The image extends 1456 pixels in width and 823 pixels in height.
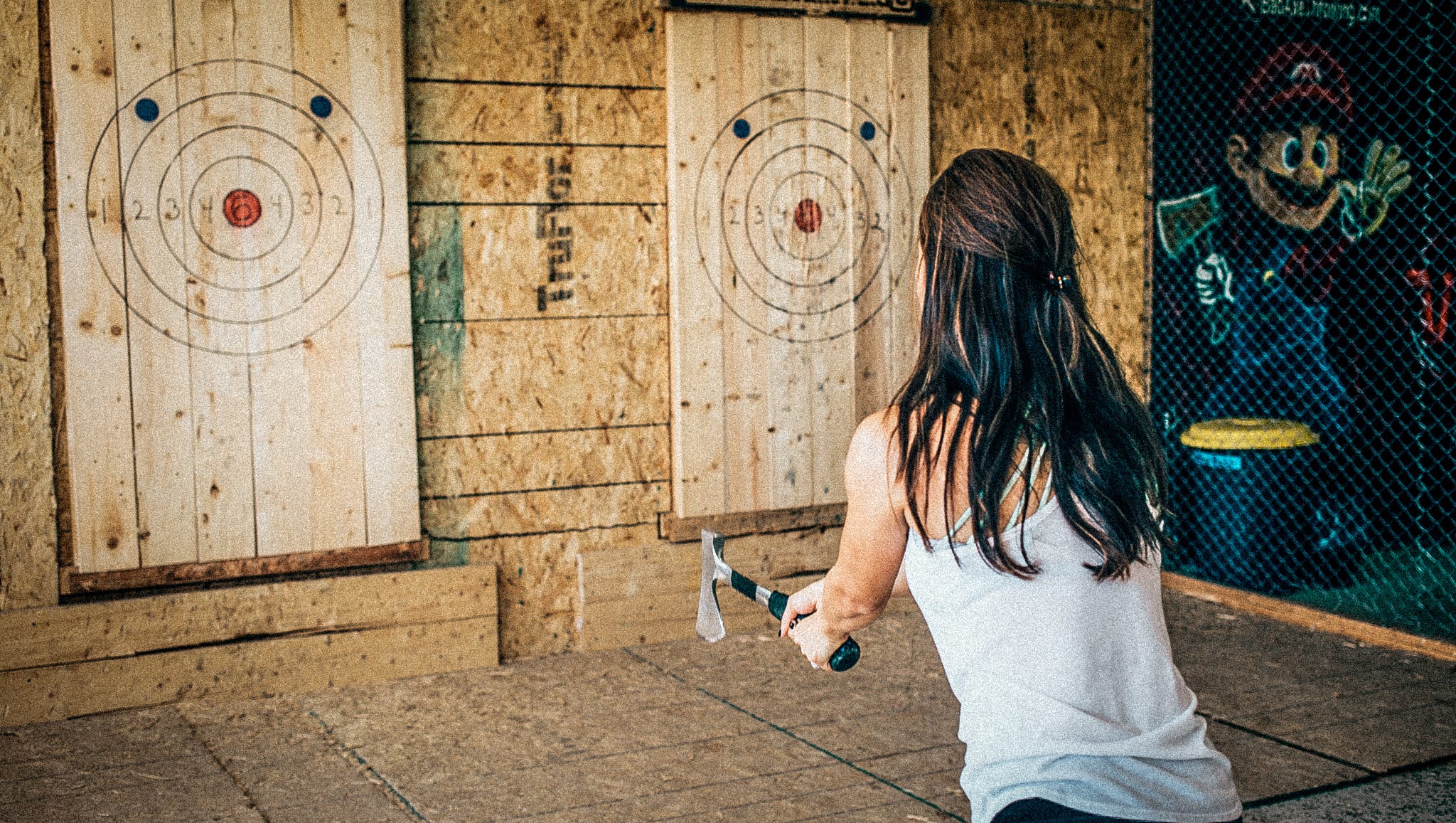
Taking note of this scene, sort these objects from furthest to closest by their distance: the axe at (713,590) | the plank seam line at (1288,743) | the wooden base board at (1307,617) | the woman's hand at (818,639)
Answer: the wooden base board at (1307,617)
the plank seam line at (1288,743)
the axe at (713,590)
the woman's hand at (818,639)

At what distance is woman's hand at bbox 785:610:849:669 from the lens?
1.92 metres

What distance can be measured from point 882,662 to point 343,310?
2.49 meters

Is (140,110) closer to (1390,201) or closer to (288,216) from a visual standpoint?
(288,216)

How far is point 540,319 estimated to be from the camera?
17.3 ft

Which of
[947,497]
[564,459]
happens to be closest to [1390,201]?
[564,459]

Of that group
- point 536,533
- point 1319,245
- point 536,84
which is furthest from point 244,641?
point 1319,245

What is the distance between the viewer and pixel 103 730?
4414 millimetres

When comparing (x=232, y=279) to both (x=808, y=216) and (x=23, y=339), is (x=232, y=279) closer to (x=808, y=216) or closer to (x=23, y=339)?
(x=23, y=339)

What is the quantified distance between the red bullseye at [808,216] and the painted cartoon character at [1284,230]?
2.26 metres

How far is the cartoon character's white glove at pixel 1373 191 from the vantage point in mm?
6754

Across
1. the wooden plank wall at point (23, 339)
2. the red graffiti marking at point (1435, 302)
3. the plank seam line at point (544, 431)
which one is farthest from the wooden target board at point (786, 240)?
the red graffiti marking at point (1435, 302)

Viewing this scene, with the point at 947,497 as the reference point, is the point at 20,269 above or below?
above

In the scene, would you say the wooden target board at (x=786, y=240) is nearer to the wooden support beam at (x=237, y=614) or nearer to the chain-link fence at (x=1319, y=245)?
the wooden support beam at (x=237, y=614)

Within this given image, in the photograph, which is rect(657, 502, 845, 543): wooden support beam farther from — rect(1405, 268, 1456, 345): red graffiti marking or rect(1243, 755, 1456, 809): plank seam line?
rect(1405, 268, 1456, 345): red graffiti marking
